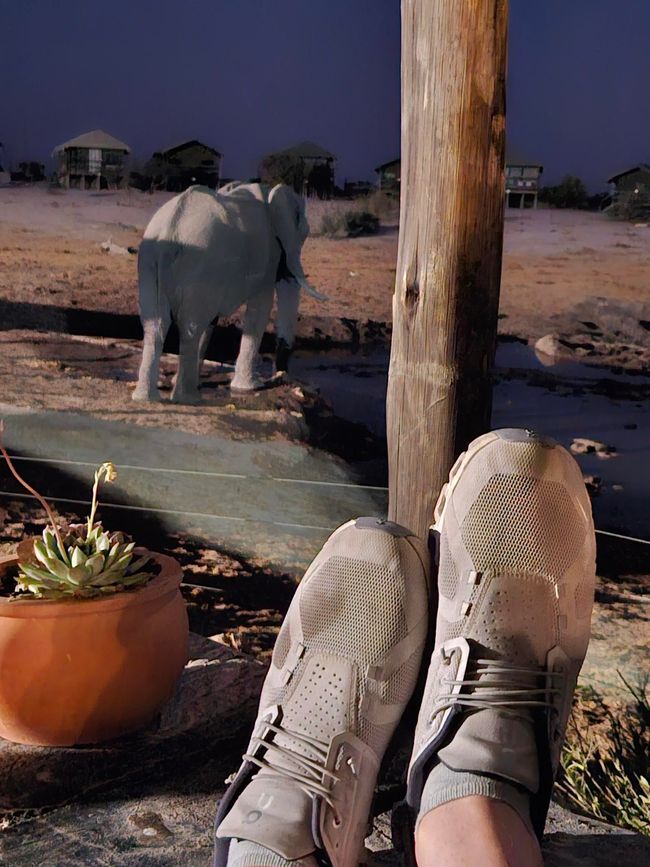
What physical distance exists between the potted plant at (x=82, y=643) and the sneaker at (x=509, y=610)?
23.5 inches

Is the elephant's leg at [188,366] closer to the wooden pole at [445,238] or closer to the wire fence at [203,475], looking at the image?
the wire fence at [203,475]

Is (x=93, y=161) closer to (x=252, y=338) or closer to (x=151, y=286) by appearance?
(x=151, y=286)

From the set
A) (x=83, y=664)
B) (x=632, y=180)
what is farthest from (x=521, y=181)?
(x=83, y=664)

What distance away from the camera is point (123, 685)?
5.06ft

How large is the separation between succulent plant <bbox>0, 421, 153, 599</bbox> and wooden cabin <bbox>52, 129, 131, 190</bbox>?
0.90 metres

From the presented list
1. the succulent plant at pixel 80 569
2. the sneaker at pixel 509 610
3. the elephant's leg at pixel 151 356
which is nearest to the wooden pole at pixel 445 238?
the sneaker at pixel 509 610

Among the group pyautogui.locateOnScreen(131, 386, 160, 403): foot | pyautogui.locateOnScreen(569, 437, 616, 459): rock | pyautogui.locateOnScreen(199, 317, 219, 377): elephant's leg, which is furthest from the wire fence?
pyautogui.locateOnScreen(569, 437, 616, 459): rock

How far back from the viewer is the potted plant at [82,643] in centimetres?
148

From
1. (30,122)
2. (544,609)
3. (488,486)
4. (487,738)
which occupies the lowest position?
Answer: (487,738)

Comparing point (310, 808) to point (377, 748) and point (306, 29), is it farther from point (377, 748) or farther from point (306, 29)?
point (306, 29)

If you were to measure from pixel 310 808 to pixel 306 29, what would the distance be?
1698mm

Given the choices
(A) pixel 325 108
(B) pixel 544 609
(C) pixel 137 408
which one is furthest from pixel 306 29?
(B) pixel 544 609

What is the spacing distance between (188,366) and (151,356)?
103 millimetres

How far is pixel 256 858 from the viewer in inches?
39.0
